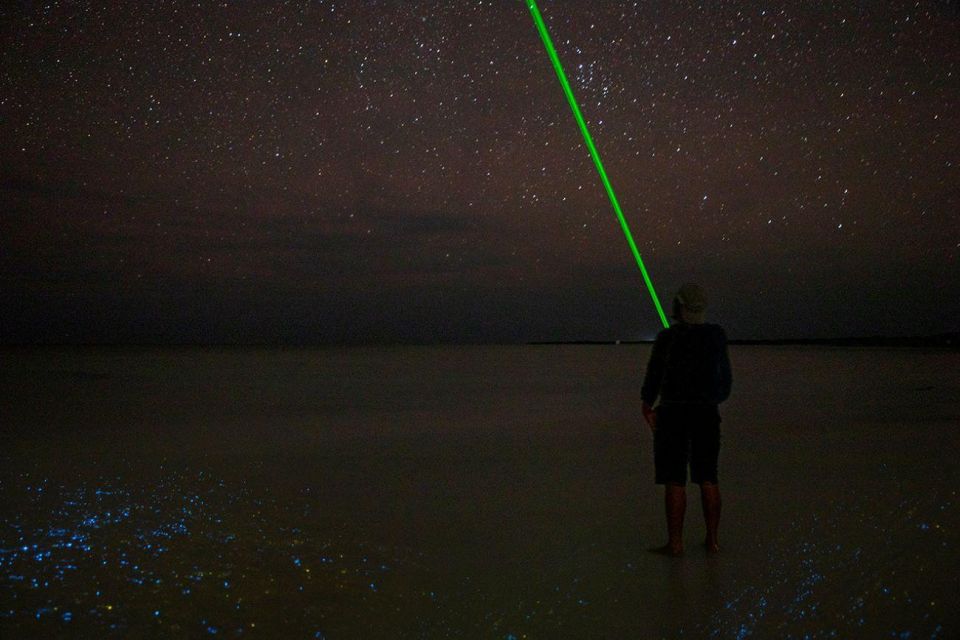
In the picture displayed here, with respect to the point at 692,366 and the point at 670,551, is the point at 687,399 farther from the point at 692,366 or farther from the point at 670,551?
the point at 670,551

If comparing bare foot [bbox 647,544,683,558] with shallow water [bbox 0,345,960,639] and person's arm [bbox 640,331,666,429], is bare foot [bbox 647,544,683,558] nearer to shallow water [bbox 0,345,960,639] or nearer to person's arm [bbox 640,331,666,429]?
shallow water [bbox 0,345,960,639]

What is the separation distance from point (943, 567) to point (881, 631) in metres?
1.11

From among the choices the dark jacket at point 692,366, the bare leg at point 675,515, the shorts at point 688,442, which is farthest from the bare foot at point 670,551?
the dark jacket at point 692,366

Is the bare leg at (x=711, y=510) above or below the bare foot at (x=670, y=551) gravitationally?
above

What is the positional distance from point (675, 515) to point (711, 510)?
24 cm

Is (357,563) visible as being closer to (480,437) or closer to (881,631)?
(881,631)

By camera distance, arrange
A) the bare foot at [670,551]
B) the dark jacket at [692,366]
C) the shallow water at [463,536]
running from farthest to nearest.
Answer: the bare foot at [670,551], the dark jacket at [692,366], the shallow water at [463,536]

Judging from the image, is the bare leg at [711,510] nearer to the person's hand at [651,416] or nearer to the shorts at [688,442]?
the shorts at [688,442]

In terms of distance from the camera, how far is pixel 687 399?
4.03 meters

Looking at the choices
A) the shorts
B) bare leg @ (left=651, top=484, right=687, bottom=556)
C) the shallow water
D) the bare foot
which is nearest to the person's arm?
the shorts

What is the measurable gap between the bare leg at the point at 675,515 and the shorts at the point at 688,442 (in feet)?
0.17

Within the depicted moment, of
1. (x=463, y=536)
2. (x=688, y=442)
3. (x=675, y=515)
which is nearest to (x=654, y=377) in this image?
(x=688, y=442)

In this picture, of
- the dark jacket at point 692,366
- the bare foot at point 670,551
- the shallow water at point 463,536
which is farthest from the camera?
the bare foot at point 670,551

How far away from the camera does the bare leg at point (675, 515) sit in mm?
4047
